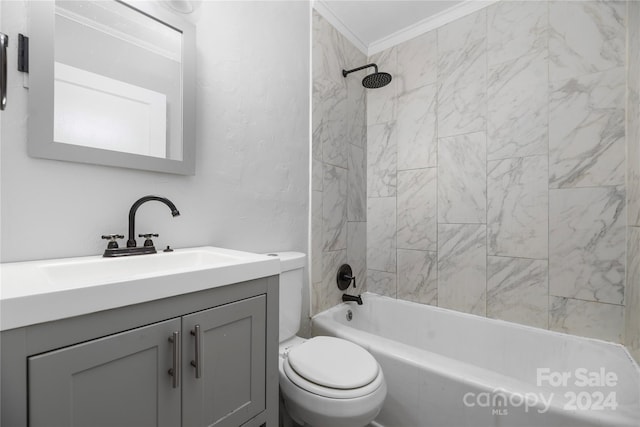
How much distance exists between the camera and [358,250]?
228cm

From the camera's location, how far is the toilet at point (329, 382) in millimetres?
1034

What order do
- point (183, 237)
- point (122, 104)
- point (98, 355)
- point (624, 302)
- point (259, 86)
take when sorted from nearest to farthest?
point (98, 355) < point (122, 104) < point (183, 237) < point (624, 302) < point (259, 86)

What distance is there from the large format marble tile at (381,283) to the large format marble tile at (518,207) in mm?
726

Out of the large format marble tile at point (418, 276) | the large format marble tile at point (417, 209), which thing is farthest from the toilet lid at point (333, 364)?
the large format marble tile at point (417, 209)

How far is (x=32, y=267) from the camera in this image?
79 centimetres

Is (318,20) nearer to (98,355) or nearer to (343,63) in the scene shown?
(343,63)

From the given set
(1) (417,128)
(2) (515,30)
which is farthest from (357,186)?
(2) (515,30)

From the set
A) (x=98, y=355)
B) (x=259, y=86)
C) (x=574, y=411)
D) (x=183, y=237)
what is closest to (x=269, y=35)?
(x=259, y=86)

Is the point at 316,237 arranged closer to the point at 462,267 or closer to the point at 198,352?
the point at 462,267

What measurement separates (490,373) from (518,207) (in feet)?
3.30

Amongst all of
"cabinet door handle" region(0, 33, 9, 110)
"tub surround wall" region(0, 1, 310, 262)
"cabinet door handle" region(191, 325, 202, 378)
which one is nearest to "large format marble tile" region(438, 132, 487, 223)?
"tub surround wall" region(0, 1, 310, 262)

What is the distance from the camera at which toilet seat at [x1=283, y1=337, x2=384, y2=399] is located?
106 cm

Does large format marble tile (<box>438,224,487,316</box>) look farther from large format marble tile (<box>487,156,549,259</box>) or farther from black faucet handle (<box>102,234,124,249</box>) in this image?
black faucet handle (<box>102,234,124,249</box>)

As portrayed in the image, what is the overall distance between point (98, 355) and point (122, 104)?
2.90ft
